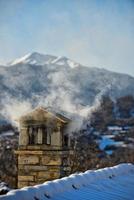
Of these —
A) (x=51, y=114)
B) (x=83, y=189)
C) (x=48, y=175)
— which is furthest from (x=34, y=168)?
(x=83, y=189)

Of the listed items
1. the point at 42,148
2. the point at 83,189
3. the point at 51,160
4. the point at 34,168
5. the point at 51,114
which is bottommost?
the point at 83,189

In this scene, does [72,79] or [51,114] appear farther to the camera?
[72,79]

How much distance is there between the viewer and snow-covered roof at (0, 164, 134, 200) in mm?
3894

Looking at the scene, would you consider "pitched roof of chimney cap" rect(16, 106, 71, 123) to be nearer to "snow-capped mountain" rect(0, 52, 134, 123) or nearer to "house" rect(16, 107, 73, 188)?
"house" rect(16, 107, 73, 188)

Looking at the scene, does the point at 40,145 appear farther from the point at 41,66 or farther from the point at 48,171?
the point at 41,66

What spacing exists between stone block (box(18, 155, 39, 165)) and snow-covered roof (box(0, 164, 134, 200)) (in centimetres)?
124

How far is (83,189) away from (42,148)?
2.42 metres

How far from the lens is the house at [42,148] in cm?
741

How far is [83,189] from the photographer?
5.16 metres

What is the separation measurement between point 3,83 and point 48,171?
3437 cm

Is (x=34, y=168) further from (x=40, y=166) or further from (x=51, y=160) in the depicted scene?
(x=51, y=160)

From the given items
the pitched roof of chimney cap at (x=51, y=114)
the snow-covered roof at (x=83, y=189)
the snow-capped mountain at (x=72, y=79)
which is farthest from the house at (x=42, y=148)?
the snow-capped mountain at (x=72, y=79)

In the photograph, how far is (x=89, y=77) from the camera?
58.2 metres

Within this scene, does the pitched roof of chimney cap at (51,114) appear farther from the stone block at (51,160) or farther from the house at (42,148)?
the stone block at (51,160)
